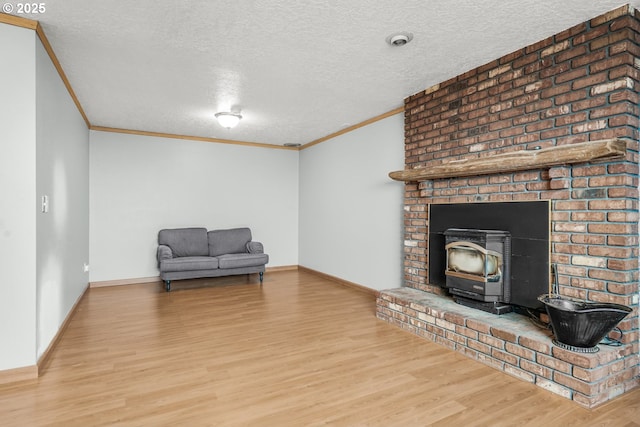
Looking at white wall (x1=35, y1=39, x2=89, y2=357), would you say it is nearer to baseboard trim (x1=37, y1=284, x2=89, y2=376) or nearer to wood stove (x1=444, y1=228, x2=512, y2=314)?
baseboard trim (x1=37, y1=284, x2=89, y2=376)

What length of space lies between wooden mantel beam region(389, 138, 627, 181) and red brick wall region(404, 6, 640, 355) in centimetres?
12

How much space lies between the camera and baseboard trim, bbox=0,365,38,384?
7.62 feet

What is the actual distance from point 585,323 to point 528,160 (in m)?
1.21

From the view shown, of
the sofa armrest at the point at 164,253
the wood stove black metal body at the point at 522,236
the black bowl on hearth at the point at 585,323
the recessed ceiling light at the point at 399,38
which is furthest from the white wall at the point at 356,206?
the sofa armrest at the point at 164,253

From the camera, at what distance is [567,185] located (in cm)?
258

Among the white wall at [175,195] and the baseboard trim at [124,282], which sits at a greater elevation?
the white wall at [175,195]

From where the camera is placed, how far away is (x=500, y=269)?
2994mm

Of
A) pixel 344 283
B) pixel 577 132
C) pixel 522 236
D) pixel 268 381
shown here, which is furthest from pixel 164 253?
pixel 577 132

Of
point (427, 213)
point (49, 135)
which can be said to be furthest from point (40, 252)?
point (427, 213)

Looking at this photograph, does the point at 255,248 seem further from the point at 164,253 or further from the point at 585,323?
the point at 585,323

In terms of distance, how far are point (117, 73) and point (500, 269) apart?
13.0 ft

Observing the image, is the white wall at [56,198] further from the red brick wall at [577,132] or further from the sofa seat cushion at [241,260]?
the red brick wall at [577,132]

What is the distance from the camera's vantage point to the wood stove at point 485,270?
2996 millimetres

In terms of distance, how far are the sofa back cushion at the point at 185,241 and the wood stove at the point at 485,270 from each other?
4214 millimetres
